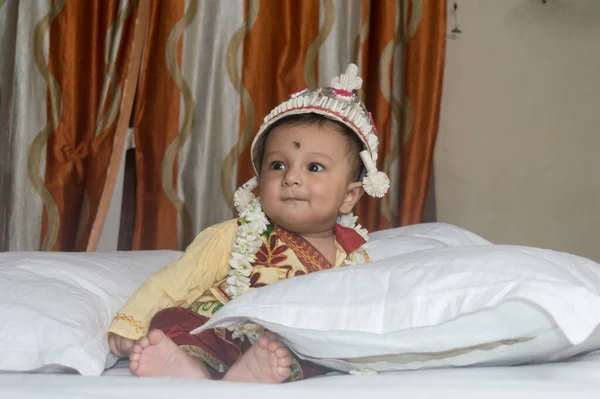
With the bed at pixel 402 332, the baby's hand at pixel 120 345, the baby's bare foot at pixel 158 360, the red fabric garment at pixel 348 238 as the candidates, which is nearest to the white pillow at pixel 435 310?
the bed at pixel 402 332

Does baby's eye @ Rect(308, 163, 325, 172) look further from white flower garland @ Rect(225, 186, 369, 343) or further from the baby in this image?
white flower garland @ Rect(225, 186, 369, 343)

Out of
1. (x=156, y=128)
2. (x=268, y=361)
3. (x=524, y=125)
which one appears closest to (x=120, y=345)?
(x=268, y=361)

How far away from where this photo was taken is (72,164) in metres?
2.42

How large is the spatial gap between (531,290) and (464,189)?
72.5 inches

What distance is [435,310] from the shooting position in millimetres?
958

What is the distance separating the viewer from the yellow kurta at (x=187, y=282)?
1261 millimetres

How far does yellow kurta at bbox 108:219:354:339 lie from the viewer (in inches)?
49.6

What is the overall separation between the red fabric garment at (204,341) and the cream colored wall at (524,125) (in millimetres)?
1555

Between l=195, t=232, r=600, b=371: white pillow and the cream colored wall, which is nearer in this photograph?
l=195, t=232, r=600, b=371: white pillow

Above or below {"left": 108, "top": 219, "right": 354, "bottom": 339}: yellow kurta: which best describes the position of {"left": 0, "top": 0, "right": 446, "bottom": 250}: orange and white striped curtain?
above

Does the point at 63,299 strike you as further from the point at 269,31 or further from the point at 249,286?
the point at 269,31

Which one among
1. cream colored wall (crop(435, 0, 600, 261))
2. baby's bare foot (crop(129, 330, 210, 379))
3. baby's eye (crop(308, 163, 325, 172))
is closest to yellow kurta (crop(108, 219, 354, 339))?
baby's bare foot (crop(129, 330, 210, 379))

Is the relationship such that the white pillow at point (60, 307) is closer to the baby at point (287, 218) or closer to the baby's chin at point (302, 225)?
the baby at point (287, 218)

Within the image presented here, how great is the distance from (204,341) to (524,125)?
1.84m
